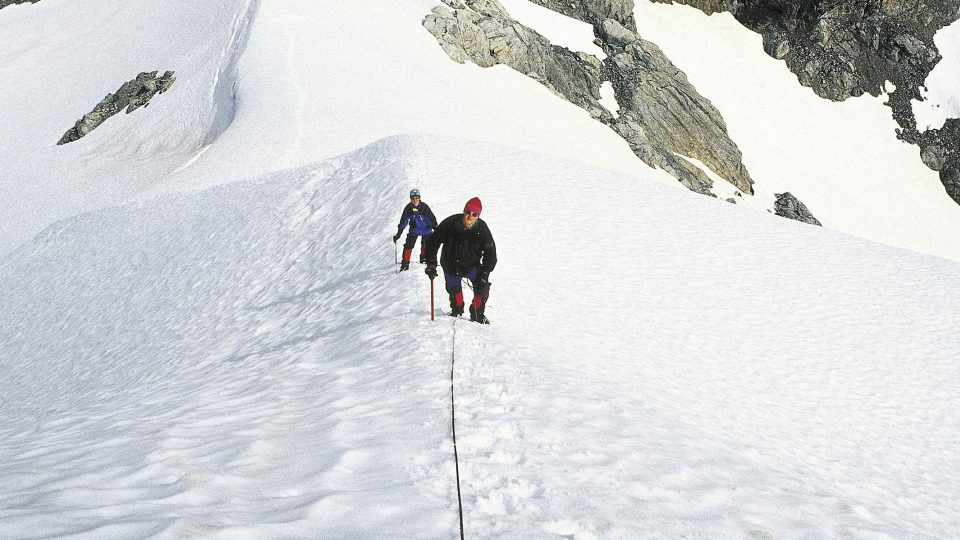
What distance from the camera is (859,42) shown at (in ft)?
218

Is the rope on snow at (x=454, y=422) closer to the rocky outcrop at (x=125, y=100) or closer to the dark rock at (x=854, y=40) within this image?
the rocky outcrop at (x=125, y=100)

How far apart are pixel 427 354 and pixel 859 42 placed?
7726cm

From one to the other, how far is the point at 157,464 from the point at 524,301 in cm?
730

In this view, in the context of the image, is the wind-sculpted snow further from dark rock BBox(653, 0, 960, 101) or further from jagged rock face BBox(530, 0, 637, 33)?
dark rock BBox(653, 0, 960, 101)

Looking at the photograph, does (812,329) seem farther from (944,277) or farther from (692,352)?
(944,277)

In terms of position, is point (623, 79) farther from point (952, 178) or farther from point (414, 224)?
point (414, 224)

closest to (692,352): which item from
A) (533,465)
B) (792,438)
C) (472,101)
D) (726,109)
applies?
(792,438)

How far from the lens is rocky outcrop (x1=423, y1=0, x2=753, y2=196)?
150 ft

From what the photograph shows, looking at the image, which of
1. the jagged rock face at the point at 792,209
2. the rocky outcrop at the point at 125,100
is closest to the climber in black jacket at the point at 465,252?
the rocky outcrop at the point at 125,100

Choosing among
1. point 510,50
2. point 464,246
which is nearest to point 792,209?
point 510,50

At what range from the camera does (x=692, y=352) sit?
420 inches

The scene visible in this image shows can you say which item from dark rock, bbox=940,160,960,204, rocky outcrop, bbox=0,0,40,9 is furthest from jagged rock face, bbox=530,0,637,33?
rocky outcrop, bbox=0,0,40,9

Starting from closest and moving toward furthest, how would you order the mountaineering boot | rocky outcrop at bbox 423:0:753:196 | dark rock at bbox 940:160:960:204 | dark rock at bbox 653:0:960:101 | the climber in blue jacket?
the mountaineering boot < the climber in blue jacket < rocky outcrop at bbox 423:0:753:196 < dark rock at bbox 940:160:960:204 < dark rock at bbox 653:0:960:101

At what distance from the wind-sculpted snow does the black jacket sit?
87cm
